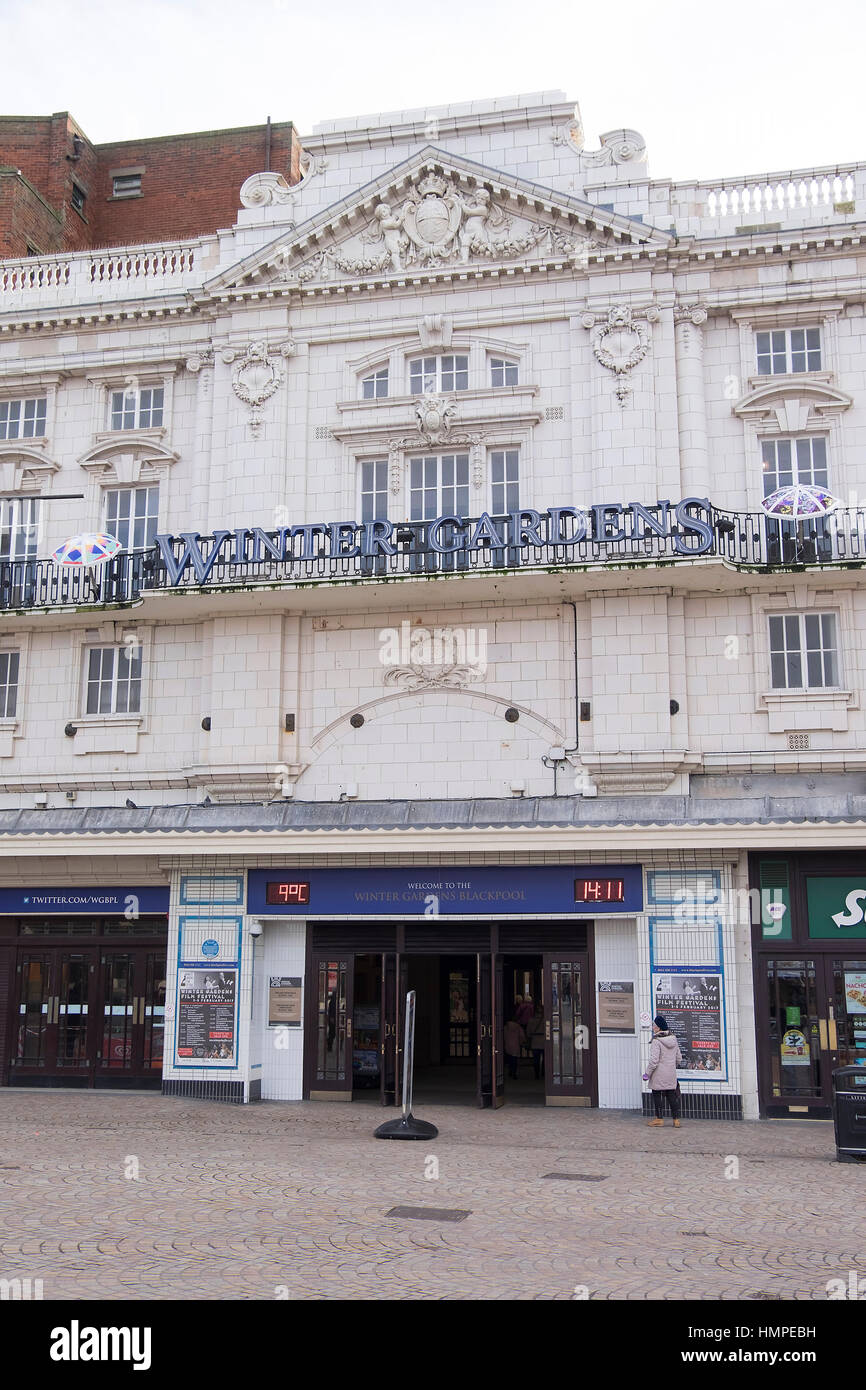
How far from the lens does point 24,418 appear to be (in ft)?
87.2

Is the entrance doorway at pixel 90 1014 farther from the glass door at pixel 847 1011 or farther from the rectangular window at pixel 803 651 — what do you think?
the rectangular window at pixel 803 651

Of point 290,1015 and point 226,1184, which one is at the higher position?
point 290,1015

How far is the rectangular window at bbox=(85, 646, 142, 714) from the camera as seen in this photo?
24750 millimetres

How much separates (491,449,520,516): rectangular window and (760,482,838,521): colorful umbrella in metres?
4.65

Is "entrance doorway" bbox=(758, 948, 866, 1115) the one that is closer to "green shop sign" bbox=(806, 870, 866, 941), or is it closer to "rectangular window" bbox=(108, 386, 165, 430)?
"green shop sign" bbox=(806, 870, 866, 941)

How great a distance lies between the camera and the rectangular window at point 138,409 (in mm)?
25984

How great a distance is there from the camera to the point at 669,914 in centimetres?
2098

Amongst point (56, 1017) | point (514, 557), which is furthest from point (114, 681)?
point (514, 557)

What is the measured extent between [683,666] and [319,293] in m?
→ 10.2

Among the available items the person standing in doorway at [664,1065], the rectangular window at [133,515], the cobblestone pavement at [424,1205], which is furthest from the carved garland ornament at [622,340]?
the cobblestone pavement at [424,1205]

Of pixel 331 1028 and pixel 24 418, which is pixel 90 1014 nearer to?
pixel 331 1028

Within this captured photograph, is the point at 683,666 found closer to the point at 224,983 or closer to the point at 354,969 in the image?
the point at 354,969

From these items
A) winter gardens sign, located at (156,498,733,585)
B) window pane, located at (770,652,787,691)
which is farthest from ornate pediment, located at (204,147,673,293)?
window pane, located at (770,652,787,691)
